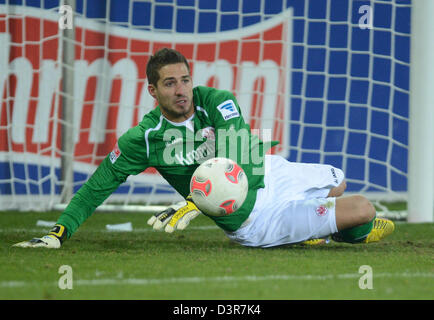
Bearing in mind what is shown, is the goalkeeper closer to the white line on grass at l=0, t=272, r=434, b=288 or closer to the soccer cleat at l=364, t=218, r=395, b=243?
the soccer cleat at l=364, t=218, r=395, b=243

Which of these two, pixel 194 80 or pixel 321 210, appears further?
pixel 194 80

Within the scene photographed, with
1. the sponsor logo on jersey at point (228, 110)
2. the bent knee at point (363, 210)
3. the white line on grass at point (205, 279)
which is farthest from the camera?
the sponsor logo on jersey at point (228, 110)

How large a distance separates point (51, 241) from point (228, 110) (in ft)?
4.18

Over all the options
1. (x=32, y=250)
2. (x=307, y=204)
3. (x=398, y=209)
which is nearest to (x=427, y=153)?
(x=398, y=209)

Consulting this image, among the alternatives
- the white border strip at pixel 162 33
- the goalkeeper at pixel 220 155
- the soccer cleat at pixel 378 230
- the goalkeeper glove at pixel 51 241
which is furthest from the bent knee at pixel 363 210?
the white border strip at pixel 162 33

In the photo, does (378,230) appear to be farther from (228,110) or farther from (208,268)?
(208,268)

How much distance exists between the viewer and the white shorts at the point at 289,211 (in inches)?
175

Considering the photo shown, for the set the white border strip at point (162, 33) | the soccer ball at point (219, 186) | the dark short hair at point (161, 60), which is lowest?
the soccer ball at point (219, 186)

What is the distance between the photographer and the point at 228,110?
181 inches

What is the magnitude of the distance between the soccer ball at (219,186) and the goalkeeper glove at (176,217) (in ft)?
0.56

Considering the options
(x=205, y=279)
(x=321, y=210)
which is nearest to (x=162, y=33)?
(x=321, y=210)

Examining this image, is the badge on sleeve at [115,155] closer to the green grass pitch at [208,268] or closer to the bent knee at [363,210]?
the green grass pitch at [208,268]

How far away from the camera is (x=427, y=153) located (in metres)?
6.09

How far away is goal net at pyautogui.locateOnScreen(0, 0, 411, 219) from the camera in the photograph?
7469 millimetres
